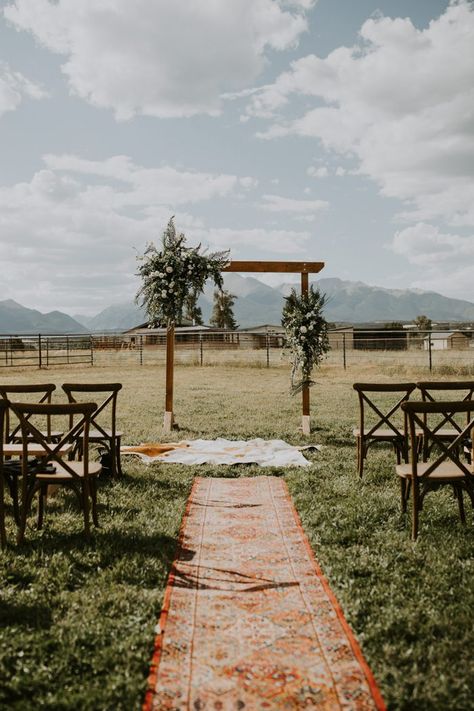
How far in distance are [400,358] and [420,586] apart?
81.5 ft

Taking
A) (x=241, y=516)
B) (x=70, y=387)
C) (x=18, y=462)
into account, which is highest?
(x=70, y=387)

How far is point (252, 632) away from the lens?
11.0 feet

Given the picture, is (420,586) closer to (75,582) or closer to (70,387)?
(75,582)

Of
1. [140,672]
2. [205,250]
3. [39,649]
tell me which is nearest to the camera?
[140,672]

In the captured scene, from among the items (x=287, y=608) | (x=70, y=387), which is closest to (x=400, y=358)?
(x=70, y=387)

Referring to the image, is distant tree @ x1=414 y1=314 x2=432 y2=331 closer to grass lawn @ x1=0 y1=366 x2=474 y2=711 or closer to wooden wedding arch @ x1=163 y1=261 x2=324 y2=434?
wooden wedding arch @ x1=163 y1=261 x2=324 y2=434

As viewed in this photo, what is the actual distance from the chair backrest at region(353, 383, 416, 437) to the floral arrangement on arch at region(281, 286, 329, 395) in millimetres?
1074

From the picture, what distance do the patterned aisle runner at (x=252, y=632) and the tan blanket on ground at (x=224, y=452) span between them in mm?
2647

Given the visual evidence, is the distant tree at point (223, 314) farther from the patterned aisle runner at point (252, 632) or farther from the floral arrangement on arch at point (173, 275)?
the patterned aisle runner at point (252, 632)

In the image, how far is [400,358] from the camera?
27891 mm

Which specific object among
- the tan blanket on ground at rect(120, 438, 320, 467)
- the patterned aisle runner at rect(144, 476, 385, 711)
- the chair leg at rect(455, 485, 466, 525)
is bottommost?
the patterned aisle runner at rect(144, 476, 385, 711)

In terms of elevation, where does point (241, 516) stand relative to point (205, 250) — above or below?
below

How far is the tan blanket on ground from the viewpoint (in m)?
7.93

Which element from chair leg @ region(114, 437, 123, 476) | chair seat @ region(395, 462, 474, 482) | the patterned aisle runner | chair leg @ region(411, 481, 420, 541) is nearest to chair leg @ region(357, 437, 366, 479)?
chair seat @ region(395, 462, 474, 482)
